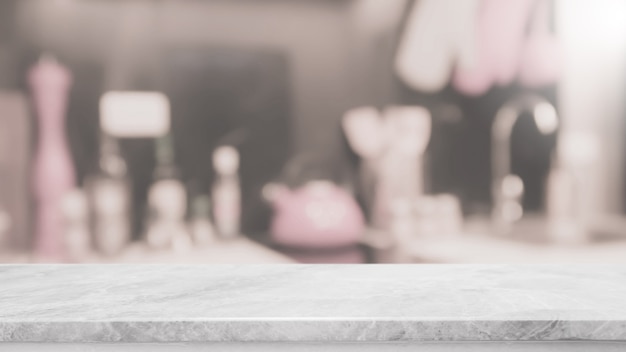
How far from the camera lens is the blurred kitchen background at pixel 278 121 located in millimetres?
1392

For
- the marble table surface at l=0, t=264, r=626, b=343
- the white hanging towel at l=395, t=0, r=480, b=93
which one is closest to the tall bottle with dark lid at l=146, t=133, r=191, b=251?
the marble table surface at l=0, t=264, r=626, b=343

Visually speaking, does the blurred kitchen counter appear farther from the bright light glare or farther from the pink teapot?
the bright light glare

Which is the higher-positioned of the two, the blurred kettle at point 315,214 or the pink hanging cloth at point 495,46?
the pink hanging cloth at point 495,46

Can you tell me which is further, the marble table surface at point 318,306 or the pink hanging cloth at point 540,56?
the pink hanging cloth at point 540,56

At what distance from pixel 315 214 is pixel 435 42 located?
1.59 ft

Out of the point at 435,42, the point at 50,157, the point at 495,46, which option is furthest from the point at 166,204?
the point at 495,46

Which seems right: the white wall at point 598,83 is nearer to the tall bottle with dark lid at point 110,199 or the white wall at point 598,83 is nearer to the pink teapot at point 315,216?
the pink teapot at point 315,216

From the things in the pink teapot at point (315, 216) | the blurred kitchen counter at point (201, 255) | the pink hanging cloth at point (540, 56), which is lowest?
the blurred kitchen counter at point (201, 255)

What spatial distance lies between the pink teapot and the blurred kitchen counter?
5 centimetres

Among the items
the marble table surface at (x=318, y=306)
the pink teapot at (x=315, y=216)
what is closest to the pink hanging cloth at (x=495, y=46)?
the pink teapot at (x=315, y=216)

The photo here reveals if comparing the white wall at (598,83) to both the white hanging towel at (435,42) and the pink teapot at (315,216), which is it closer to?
the white hanging towel at (435,42)

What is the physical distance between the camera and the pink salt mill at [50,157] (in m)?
1.39

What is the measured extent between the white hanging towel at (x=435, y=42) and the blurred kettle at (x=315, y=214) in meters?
0.31

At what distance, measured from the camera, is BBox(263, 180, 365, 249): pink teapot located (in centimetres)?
141
